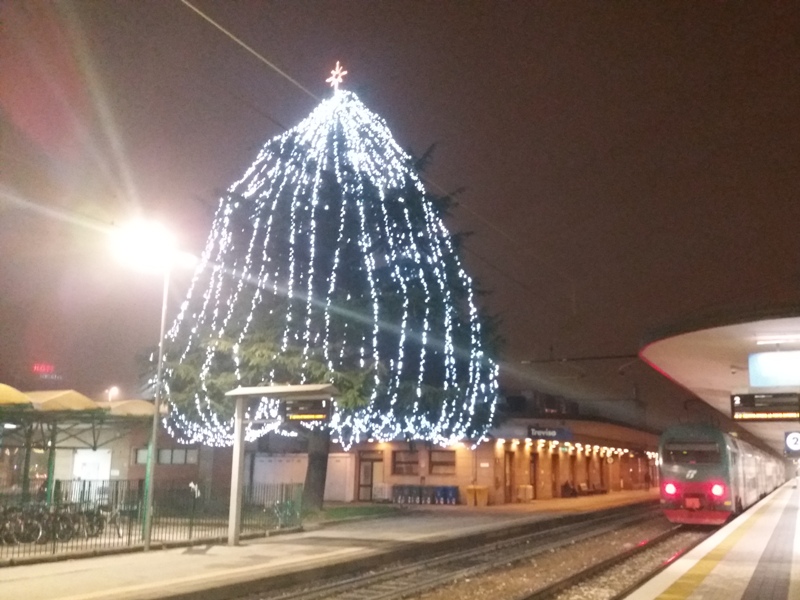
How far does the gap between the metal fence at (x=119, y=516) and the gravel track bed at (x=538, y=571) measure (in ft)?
25.6

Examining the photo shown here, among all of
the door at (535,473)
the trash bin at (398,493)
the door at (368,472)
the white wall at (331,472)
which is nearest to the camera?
the trash bin at (398,493)

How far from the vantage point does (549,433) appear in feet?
151

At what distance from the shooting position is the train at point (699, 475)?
28656 mm

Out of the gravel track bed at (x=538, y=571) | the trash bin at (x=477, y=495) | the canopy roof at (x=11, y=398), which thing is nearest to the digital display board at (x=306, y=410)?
the gravel track bed at (x=538, y=571)

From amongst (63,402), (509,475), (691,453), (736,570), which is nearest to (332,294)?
(63,402)

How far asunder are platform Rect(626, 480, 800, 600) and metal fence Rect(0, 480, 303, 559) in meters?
11.7

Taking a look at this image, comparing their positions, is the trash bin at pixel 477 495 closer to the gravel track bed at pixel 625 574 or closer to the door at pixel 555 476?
the door at pixel 555 476

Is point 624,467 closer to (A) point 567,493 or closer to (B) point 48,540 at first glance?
(A) point 567,493

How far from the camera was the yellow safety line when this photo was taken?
13.4 meters

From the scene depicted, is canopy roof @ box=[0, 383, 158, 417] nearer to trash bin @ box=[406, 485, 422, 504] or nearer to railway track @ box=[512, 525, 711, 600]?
railway track @ box=[512, 525, 711, 600]

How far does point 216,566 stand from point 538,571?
732cm

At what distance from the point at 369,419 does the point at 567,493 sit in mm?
30842

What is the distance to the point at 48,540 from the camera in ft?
60.5

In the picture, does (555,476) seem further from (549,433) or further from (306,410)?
(306,410)
